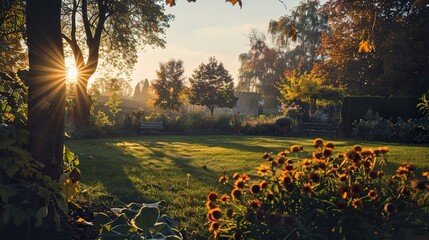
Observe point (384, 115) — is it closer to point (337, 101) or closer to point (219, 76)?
point (337, 101)

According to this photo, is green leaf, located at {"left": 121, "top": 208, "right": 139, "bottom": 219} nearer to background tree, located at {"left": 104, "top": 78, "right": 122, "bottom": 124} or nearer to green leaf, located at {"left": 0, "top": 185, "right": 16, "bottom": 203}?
green leaf, located at {"left": 0, "top": 185, "right": 16, "bottom": 203}

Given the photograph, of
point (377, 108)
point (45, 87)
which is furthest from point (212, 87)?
point (45, 87)

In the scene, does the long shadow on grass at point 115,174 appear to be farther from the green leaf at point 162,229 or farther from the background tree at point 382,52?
the background tree at point 382,52

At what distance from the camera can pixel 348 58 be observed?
2592cm

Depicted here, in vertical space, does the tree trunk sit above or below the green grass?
above

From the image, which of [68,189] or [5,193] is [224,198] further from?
[5,193]

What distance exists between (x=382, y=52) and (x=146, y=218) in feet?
76.7

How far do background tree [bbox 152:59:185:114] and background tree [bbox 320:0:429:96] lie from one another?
23174mm

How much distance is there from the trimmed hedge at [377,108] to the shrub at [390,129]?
588 mm

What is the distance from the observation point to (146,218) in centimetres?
276

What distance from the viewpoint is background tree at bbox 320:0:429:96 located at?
73.4ft

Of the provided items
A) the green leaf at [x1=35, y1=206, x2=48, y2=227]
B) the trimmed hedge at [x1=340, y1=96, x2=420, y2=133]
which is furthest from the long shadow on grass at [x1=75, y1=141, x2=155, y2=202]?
the trimmed hedge at [x1=340, y1=96, x2=420, y2=133]

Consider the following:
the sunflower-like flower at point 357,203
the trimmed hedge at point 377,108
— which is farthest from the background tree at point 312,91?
the sunflower-like flower at point 357,203

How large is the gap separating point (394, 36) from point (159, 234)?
2334 cm
